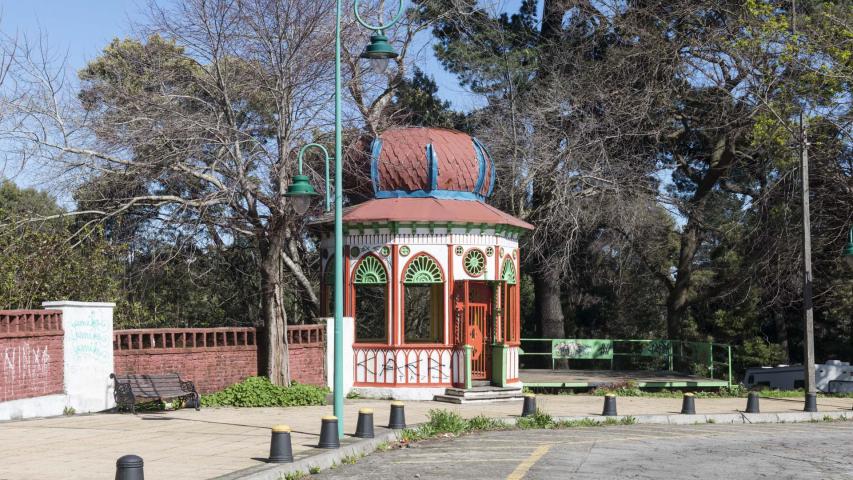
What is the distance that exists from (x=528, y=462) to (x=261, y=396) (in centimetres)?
947

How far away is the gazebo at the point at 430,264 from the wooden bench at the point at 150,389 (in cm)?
476

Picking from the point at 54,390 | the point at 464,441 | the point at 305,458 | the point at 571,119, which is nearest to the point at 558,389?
the point at 571,119

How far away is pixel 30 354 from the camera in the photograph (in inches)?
743

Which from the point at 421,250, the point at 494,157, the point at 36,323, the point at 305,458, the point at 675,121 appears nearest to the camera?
the point at 305,458

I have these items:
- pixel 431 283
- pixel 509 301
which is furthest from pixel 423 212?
pixel 509 301

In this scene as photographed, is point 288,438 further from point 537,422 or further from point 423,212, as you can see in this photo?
point 423,212

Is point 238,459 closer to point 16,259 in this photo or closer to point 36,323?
point 36,323

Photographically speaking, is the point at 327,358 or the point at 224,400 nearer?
the point at 224,400

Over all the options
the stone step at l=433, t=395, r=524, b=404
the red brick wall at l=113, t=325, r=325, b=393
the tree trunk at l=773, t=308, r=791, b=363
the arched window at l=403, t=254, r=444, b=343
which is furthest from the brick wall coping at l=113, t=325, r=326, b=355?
the tree trunk at l=773, t=308, r=791, b=363

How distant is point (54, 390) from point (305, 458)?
8070 millimetres

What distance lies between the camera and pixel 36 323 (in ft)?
63.6

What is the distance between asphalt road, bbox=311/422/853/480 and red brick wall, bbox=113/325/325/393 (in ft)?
23.6

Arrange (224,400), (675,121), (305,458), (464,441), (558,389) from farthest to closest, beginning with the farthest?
(675,121)
(558,389)
(224,400)
(464,441)
(305,458)

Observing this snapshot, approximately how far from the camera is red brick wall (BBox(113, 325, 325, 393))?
2144cm
